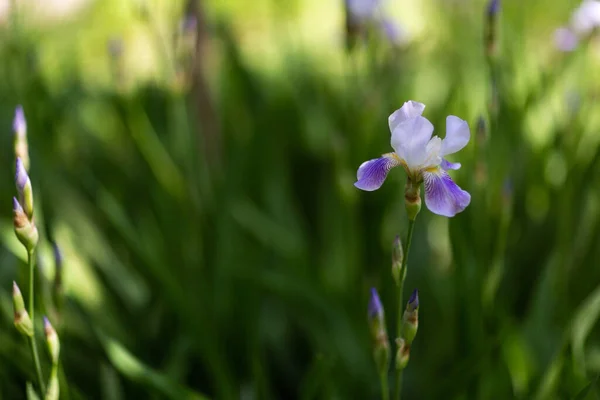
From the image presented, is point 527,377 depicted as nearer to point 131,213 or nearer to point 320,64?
point 131,213

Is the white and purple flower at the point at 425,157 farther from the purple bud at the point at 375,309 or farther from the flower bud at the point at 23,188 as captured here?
the flower bud at the point at 23,188

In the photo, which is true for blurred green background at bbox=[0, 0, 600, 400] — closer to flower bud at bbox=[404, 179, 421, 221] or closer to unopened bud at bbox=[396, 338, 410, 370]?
unopened bud at bbox=[396, 338, 410, 370]

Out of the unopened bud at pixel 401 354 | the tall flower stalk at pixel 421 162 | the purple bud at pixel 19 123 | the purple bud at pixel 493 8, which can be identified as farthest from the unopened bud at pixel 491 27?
the purple bud at pixel 19 123

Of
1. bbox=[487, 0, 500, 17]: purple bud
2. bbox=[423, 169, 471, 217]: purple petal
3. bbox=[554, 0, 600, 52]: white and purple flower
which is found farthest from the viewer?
bbox=[554, 0, 600, 52]: white and purple flower

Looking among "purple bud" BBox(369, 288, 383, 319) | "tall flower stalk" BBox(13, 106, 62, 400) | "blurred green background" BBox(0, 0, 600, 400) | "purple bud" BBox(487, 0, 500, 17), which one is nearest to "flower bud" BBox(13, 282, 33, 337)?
"tall flower stalk" BBox(13, 106, 62, 400)

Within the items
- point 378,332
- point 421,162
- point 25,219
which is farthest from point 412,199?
point 25,219
